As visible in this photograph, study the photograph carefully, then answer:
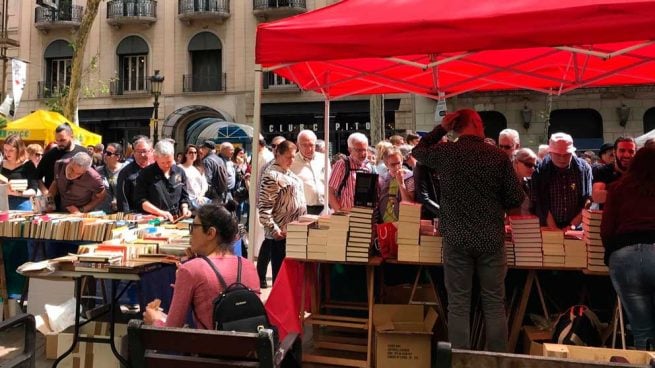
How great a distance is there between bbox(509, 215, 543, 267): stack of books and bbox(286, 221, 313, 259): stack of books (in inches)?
60.4

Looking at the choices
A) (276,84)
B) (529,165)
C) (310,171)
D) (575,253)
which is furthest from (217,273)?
(276,84)

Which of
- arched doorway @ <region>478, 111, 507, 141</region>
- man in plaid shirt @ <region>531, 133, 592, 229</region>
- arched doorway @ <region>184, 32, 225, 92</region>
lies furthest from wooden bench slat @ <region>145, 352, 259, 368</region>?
arched doorway @ <region>184, 32, 225, 92</region>

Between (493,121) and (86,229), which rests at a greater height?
(493,121)

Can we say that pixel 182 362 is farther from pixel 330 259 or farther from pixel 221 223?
pixel 330 259

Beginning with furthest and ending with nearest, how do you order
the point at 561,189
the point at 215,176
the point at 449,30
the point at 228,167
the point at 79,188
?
the point at 228,167 → the point at 215,176 → the point at 79,188 → the point at 561,189 → the point at 449,30

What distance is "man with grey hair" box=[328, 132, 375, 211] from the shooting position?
5.44 metres

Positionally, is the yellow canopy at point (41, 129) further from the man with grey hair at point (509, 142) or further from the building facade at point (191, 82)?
the man with grey hair at point (509, 142)

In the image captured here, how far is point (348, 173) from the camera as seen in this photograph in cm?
548

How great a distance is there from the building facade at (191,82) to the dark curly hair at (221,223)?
2011cm

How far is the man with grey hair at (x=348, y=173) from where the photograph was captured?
17.9ft

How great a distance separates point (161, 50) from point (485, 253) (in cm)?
2440

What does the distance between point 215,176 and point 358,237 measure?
207 inches

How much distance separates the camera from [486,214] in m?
3.46

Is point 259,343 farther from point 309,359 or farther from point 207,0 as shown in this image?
point 207,0
